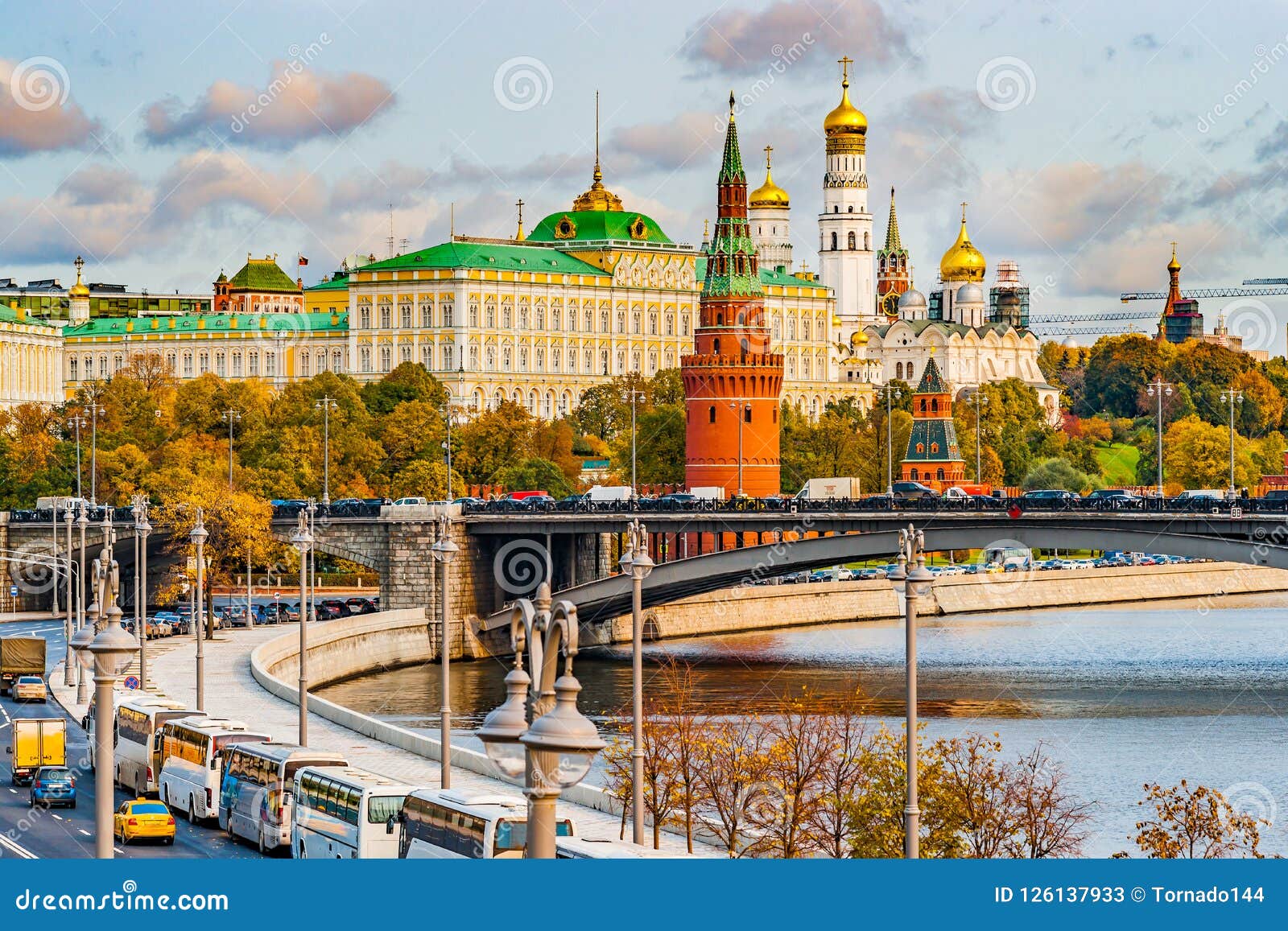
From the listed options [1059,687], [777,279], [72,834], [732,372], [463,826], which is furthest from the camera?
[777,279]

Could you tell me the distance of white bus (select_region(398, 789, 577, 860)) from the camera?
2639 centimetres

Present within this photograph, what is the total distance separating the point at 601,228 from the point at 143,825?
5766 inches

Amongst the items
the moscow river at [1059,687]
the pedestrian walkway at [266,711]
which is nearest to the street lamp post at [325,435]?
the moscow river at [1059,687]

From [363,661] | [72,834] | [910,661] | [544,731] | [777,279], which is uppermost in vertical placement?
[777,279]

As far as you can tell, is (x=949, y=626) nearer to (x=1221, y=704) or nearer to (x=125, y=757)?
(x=1221, y=704)

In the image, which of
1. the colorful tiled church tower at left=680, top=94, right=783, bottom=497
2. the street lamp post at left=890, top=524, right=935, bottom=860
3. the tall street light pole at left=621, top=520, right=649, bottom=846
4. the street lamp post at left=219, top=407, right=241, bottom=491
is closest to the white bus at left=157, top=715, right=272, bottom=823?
the tall street light pole at left=621, top=520, right=649, bottom=846

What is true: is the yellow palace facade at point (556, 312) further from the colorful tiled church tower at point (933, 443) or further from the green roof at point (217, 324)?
the colorful tiled church tower at point (933, 443)

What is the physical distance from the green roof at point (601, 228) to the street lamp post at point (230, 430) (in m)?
57.1

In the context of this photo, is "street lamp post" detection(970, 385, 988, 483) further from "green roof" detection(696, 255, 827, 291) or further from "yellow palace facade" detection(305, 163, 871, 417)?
"green roof" detection(696, 255, 827, 291)

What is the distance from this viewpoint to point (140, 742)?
40812mm

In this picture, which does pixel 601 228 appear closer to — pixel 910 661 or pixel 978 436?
pixel 978 436

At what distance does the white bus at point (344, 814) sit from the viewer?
30312 millimetres

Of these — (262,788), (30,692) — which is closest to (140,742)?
(262,788)

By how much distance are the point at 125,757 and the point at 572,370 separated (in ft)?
438
